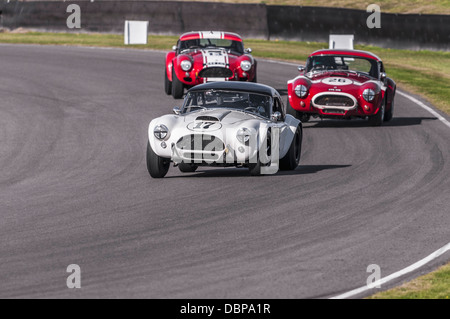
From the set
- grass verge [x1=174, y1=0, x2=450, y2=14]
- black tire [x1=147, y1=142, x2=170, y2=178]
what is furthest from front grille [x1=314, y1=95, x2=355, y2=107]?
grass verge [x1=174, y1=0, x2=450, y2=14]

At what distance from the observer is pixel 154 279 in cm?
809

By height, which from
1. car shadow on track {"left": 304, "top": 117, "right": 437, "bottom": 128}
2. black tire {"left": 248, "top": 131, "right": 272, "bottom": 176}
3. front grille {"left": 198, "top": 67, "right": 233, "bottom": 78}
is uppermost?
front grille {"left": 198, "top": 67, "right": 233, "bottom": 78}

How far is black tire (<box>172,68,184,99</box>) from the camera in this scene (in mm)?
20922

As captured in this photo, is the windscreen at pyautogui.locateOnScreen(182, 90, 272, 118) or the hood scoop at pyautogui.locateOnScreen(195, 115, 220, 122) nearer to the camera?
the hood scoop at pyautogui.locateOnScreen(195, 115, 220, 122)

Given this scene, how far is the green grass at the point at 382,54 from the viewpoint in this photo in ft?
82.5

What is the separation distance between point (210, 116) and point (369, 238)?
3.62 meters

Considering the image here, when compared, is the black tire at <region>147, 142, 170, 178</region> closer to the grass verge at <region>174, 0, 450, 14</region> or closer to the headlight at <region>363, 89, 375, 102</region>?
the headlight at <region>363, 89, 375, 102</region>

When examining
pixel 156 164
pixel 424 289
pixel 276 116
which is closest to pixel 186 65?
pixel 276 116

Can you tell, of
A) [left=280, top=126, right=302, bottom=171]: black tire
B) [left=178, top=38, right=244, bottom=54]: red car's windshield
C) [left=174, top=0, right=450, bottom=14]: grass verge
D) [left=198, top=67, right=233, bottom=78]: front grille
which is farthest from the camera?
[left=174, top=0, right=450, bottom=14]: grass verge

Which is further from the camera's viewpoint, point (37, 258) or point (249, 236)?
point (249, 236)

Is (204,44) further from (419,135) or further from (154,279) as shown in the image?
(154,279)

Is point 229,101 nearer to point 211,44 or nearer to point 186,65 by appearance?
point 186,65

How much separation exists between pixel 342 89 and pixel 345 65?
1.17 metres
